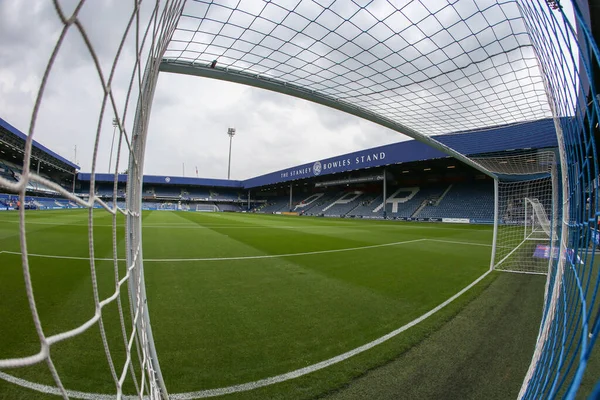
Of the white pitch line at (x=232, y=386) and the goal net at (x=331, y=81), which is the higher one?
the goal net at (x=331, y=81)

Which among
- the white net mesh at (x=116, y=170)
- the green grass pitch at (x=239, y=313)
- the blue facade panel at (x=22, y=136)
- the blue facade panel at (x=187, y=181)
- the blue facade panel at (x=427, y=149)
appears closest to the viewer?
the white net mesh at (x=116, y=170)

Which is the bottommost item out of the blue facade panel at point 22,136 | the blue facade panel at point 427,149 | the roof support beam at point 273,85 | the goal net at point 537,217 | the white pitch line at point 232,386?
the white pitch line at point 232,386

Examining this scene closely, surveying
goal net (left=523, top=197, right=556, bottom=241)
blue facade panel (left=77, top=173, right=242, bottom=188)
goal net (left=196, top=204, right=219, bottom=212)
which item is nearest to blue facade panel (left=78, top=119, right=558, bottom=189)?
blue facade panel (left=77, top=173, right=242, bottom=188)

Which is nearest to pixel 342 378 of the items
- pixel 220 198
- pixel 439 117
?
pixel 439 117

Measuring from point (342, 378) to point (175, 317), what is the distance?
180 centimetres

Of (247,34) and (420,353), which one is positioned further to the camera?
(247,34)

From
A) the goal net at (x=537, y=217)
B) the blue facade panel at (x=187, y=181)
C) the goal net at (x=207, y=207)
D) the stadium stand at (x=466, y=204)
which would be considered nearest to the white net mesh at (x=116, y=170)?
the goal net at (x=537, y=217)

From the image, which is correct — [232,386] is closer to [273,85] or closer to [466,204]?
[273,85]

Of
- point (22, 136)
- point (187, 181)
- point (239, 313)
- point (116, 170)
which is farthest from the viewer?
point (187, 181)

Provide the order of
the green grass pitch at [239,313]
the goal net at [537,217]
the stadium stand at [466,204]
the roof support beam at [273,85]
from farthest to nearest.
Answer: the stadium stand at [466,204]
the goal net at [537,217]
the roof support beam at [273,85]
the green grass pitch at [239,313]

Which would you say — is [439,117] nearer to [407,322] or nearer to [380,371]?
[407,322]

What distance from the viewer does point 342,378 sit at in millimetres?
1916

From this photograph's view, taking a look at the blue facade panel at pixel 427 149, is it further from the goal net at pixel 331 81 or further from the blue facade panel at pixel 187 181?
the blue facade panel at pixel 187 181

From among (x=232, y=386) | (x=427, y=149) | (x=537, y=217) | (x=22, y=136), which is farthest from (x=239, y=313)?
(x=22, y=136)
